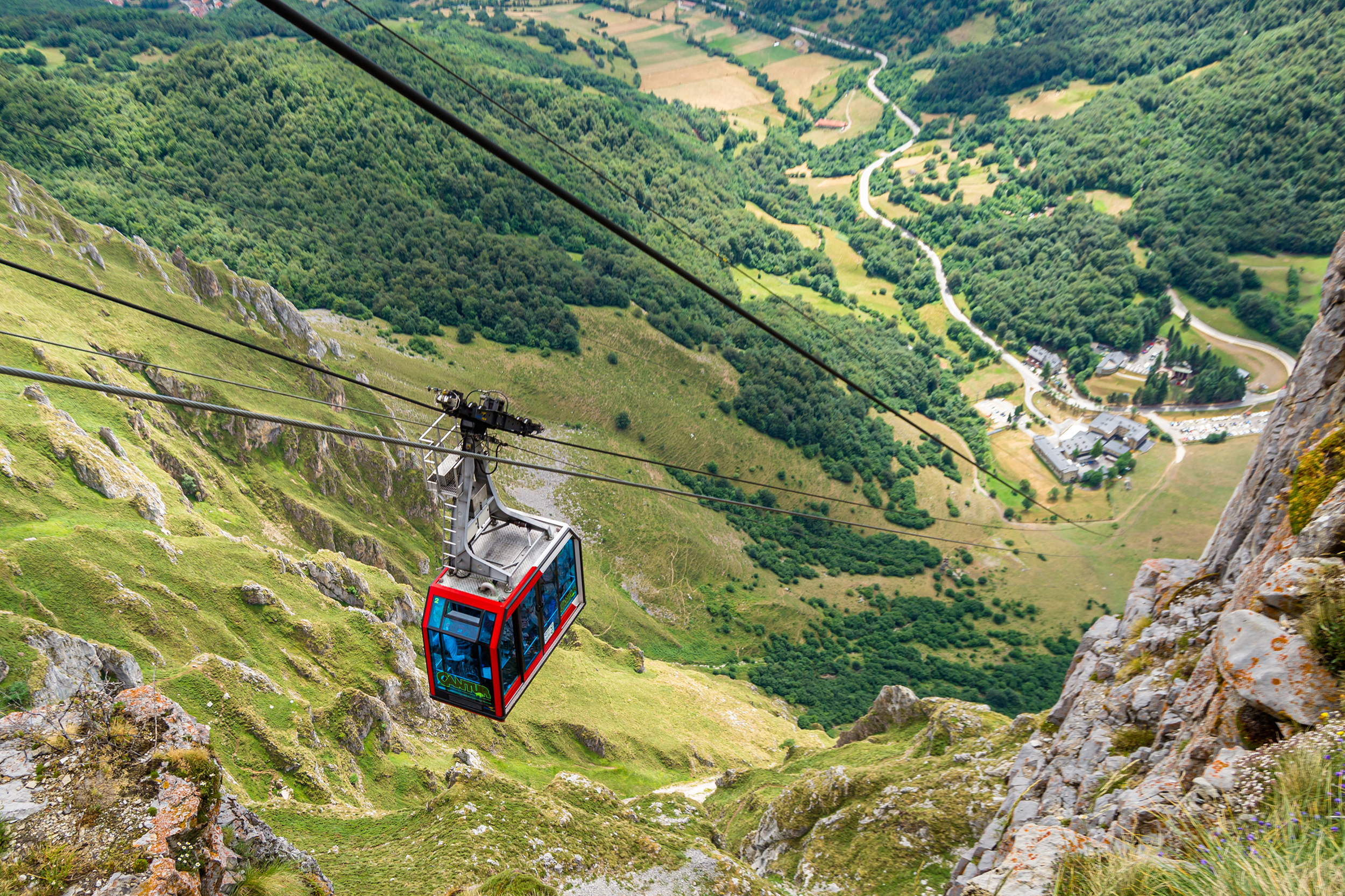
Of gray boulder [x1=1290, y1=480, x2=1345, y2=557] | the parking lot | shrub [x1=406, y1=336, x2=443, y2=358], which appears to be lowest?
shrub [x1=406, y1=336, x2=443, y2=358]

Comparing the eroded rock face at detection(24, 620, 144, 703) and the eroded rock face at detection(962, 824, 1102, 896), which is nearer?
the eroded rock face at detection(962, 824, 1102, 896)

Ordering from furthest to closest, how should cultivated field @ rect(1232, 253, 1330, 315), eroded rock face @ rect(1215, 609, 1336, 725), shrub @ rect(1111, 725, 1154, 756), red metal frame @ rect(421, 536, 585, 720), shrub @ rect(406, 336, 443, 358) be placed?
cultivated field @ rect(1232, 253, 1330, 315) → shrub @ rect(406, 336, 443, 358) → red metal frame @ rect(421, 536, 585, 720) → shrub @ rect(1111, 725, 1154, 756) → eroded rock face @ rect(1215, 609, 1336, 725)

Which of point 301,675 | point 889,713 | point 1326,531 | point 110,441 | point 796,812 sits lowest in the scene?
point 301,675

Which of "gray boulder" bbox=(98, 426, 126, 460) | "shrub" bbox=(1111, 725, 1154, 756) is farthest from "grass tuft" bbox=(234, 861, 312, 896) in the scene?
"gray boulder" bbox=(98, 426, 126, 460)

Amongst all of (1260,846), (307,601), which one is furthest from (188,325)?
(307,601)

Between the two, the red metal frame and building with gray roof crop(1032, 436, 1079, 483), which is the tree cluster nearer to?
building with gray roof crop(1032, 436, 1079, 483)

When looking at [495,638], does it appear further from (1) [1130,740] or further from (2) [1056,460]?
(2) [1056,460]

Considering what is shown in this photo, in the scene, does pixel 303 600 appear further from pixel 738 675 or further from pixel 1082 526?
pixel 1082 526
